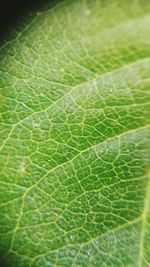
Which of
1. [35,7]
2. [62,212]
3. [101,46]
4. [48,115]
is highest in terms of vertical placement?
[35,7]

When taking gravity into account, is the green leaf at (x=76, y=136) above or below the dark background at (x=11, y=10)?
below

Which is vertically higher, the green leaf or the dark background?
the dark background

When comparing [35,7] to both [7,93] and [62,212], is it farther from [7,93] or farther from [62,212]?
[62,212]

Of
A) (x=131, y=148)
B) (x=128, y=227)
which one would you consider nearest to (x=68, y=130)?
(x=131, y=148)

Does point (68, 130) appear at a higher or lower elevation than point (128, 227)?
higher

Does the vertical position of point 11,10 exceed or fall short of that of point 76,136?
it exceeds it

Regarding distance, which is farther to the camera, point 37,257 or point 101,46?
point 101,46
